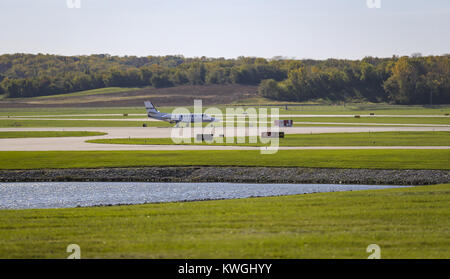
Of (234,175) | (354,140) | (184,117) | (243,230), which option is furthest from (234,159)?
(184,117)

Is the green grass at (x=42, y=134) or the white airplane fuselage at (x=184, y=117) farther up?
the white airplane fuselage at (x=184, y=117)

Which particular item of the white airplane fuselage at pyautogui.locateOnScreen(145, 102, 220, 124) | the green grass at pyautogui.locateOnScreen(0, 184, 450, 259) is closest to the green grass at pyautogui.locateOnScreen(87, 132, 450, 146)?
the white airplane fuselage at pyautogui.locateOnScreen(145, 102, 220, 124)

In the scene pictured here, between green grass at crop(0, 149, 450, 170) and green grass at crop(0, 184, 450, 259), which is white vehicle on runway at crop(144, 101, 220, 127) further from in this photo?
green grass at crop(0, 184, 450, 259)

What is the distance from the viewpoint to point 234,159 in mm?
44500

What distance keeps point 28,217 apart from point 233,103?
172 metres

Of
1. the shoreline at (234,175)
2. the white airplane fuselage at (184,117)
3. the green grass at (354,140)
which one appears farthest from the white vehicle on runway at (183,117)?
the shoreline at (234,175)

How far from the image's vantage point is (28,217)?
803 inches

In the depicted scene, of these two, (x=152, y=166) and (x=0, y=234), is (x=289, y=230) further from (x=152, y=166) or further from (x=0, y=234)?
(x=152, y=166)

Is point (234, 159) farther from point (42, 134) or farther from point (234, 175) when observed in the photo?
point (42, 134)

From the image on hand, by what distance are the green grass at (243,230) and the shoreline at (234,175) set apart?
13161 mm

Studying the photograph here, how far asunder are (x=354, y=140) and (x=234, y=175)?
23.9 metres

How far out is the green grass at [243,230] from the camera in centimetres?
1470

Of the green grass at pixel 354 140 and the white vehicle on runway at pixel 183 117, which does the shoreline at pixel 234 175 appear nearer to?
the green grass at pixel 354 140

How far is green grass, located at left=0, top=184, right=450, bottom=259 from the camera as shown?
579 inches
